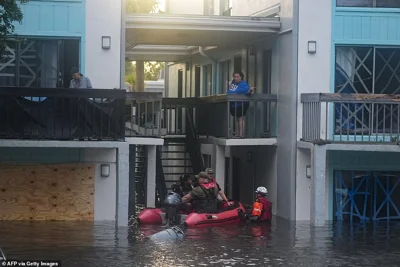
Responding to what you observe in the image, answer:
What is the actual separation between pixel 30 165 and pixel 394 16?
970cm

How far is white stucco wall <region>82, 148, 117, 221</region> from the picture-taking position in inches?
947

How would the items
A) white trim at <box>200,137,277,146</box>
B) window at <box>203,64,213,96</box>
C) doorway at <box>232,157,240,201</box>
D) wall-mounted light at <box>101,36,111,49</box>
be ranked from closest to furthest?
wall-mounted light at <box>101,36,111,49</box>
white trim at <box>200,137,277,146</box>
doorway at <box>232,157,240,201</box>
window at <box>203,64,213,96</box>

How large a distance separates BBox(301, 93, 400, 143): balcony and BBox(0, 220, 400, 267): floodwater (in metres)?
2.20

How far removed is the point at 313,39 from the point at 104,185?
632 centimetres

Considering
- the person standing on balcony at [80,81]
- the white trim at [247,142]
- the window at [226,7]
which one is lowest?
the white trim at [247,142]

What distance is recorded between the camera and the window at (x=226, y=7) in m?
31.6

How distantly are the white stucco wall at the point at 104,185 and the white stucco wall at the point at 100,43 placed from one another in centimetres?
160

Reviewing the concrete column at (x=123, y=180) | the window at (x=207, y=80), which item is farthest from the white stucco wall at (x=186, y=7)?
the concrete column at (x=123, y=180)

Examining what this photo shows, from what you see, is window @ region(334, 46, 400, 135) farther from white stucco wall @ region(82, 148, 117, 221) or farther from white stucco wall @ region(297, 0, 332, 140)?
white stucco wall @ region(82, 148, 117, 221)

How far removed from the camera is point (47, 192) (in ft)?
78.6

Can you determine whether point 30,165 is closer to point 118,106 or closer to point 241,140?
point 118,106

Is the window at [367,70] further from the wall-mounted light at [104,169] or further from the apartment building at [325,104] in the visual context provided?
the wall-mounted light at [104,169]

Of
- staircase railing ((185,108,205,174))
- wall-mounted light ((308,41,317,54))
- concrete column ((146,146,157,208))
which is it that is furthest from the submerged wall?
staircase railing ((185,108,205,174))

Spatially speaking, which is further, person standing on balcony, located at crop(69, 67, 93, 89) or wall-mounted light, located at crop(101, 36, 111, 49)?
wall-mounted light, located at crop(101, 36, 111, 49)
